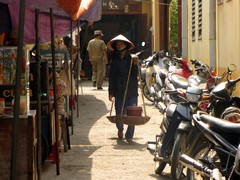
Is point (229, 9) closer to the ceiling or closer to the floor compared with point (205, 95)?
closer to the ceiling

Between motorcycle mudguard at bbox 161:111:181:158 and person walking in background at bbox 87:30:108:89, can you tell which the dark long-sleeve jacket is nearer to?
motorcycle mudguard at bbox 161:111:181:158

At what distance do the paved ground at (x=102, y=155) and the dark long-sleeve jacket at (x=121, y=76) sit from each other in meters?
0.81

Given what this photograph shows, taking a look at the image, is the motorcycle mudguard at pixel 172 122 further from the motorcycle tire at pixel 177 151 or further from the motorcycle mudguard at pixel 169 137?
the motorcycle tire at pixel 177 151

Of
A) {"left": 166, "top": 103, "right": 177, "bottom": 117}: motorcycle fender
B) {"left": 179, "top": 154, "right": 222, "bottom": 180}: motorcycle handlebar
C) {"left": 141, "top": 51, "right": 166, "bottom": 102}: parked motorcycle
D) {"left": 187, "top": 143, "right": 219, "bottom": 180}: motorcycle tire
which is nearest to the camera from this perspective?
{"left": 179, "top": 154, "right": 222, "bottom": 180}: motorcycle handlebar

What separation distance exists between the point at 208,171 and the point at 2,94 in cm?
247

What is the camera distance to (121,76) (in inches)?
483

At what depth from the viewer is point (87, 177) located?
9008 mm

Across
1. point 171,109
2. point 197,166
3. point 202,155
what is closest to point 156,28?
point 171,109

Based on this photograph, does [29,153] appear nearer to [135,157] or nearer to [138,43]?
[135,157]

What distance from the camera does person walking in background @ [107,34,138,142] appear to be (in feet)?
39.8

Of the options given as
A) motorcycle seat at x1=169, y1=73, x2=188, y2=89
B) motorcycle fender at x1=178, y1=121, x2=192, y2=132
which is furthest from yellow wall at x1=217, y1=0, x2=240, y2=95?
motorcycle fender at x1=178, y1=121, x2=192, y2=132

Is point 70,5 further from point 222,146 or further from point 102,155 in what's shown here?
point 222,146

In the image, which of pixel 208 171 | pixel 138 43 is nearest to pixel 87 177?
pixel 208 171

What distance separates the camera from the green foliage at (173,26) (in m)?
26.8
